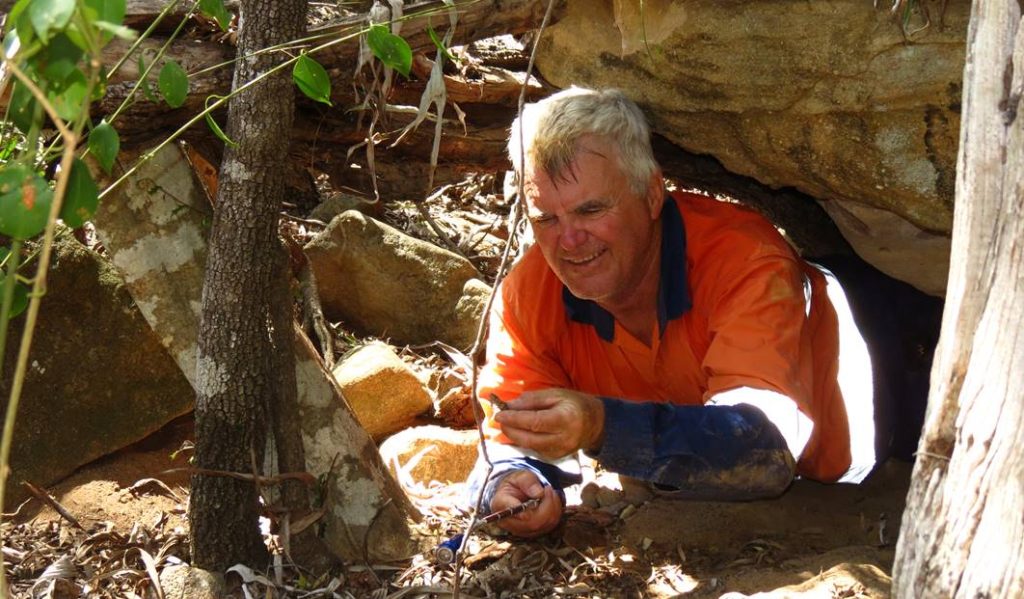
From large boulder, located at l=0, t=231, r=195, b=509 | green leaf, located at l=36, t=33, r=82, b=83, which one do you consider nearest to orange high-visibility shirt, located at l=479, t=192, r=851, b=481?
large boulder, located at l=0, t=231, r=195, b=509

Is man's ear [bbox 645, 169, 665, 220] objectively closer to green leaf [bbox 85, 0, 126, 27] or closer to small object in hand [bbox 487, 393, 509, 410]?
small object in hand [bbox 487, 393, 509, 410]

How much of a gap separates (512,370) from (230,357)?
3.70 ft

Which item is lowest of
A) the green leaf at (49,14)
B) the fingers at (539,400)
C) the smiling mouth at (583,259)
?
the fingers at (539,400)

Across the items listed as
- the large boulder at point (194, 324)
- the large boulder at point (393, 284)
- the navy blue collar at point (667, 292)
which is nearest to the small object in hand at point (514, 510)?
the large boulder at point (194, 324)

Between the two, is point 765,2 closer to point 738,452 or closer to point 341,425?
point 738,452

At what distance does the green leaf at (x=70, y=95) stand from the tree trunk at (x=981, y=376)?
150cm

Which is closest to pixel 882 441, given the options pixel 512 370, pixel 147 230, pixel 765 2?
pixel 512 370

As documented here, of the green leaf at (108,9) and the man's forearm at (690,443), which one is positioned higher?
the green leaf at (108,9)

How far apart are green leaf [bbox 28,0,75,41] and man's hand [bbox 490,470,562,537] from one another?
2.43 meters

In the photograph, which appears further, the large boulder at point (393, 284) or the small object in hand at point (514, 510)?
the large boulder at point (393, 284)

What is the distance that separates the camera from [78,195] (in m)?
1.89

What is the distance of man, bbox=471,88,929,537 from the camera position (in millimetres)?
3342

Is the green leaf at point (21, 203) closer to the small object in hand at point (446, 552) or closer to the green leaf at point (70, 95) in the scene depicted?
the green leaf at point (70, 95)

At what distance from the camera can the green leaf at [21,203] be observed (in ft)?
5.63
